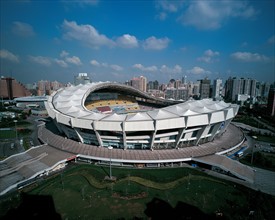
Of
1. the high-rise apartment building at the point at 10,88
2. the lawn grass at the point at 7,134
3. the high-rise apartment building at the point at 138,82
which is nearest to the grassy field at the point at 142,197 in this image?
the lawn grass at the point at 7,134

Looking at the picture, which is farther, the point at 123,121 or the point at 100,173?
the point at 123,121

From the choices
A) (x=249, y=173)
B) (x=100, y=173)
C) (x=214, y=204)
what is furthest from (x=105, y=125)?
(x=249, y=173)

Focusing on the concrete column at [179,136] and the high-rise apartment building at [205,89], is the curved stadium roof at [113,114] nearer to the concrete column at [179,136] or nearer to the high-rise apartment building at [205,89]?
the concrete column at [179,136]

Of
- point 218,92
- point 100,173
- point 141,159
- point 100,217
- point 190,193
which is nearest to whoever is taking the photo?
point 100,217

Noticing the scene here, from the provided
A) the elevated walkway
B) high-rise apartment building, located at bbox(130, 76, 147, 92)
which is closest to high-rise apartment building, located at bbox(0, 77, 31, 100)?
high-rise apartment building, located at bbox(130, 76, 147, 92)

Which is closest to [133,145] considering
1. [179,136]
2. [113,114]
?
[113,114]

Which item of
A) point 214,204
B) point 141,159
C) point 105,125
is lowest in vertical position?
point 214,204

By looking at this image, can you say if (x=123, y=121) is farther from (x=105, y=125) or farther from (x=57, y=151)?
(x=57, y=151)
